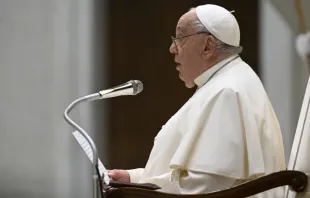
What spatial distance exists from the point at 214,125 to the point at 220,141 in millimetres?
84

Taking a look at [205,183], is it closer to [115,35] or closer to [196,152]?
[196,152]

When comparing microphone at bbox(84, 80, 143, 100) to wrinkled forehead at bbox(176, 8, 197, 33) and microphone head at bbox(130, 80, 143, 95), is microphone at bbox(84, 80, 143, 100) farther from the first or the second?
wrinkled forehead at bbox(176, 8, 197, 33)

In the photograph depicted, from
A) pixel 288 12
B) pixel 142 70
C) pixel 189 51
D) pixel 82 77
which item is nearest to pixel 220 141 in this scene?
pixel 189 51

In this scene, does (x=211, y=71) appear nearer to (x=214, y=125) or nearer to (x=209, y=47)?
(x=209, y=47)

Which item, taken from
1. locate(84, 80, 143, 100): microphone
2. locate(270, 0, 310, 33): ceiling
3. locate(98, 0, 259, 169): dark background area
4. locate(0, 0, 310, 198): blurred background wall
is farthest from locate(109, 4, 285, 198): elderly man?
locate(98, 0, 259, 169): dark background area

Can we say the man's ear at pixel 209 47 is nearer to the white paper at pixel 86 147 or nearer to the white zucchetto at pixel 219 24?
the white zucchetto at pixel 219 24

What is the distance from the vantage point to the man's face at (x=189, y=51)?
424cm

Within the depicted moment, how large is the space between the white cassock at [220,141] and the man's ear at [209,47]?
0.07 m

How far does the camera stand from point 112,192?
3.77 m

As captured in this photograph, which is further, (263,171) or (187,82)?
(187,82)

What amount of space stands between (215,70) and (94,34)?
2.78 m

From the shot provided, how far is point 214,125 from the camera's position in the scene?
3975 millimetres

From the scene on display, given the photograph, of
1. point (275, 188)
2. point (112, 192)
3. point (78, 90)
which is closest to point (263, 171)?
point (275, 188)

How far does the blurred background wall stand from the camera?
6773 millimetres
